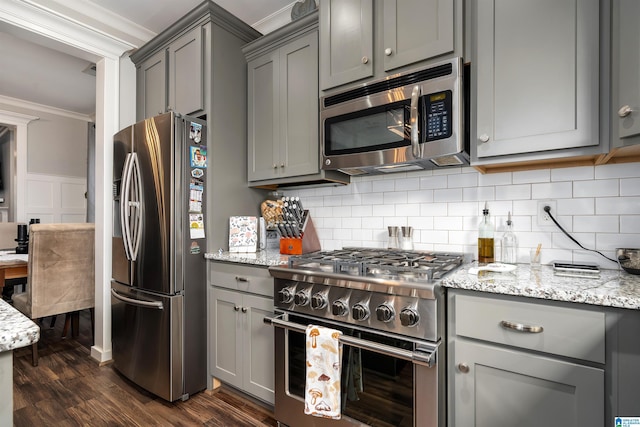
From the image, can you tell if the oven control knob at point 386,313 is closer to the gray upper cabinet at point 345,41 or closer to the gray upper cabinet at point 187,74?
the gray upper cabinet at point 345,41

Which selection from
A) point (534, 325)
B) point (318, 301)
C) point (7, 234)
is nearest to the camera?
point (534, 325)

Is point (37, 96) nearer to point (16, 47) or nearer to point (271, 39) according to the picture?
point (16, 47)

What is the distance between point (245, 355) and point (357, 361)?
877mm

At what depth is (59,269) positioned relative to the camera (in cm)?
293

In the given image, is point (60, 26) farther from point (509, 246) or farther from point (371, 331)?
point (509, 246)

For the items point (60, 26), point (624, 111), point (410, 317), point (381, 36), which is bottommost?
point (410, 317)

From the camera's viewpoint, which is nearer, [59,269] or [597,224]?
[597,224]

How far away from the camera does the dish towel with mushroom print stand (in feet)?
4.88

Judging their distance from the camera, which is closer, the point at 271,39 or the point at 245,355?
the point at 245,355

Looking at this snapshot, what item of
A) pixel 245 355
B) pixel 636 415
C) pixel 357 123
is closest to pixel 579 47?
pixel 357 123

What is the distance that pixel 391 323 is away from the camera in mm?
1377

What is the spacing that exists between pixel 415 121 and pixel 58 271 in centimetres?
326

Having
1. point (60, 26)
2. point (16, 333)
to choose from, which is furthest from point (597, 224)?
point (60, 26)

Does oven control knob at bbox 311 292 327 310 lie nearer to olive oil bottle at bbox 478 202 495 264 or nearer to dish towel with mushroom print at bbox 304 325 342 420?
dish towel with mushroom print at bbox 304 325 342 420
